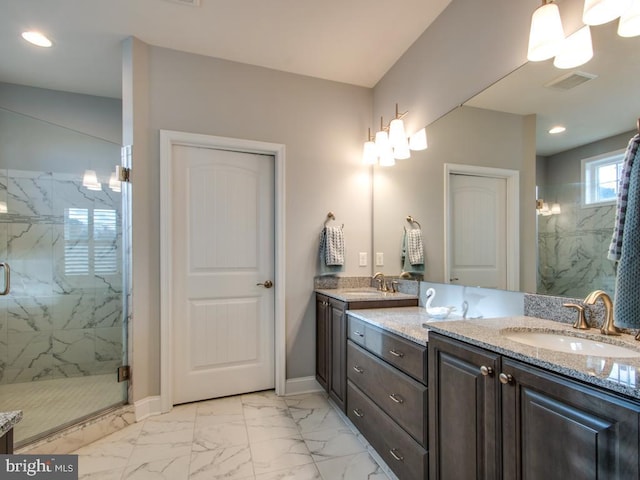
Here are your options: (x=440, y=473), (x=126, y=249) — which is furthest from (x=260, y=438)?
(x=126, y=249)

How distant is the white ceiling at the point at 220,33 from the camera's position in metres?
2.00

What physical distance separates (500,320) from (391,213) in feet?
4.56

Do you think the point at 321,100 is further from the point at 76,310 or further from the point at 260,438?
the point at 76,310

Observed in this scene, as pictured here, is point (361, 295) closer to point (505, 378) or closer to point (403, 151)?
point (403, 151)

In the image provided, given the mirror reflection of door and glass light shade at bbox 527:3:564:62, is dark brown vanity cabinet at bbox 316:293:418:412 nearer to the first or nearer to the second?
the mirror reflection of door

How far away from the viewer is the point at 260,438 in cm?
200

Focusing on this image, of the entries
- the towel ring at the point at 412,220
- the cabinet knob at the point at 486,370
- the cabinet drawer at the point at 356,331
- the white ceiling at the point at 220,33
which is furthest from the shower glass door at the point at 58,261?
the cabinet knob at the point at 486,370

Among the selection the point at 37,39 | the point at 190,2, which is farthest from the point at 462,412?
the point at 37,39

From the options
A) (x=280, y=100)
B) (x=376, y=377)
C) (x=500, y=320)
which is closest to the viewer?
(x=500, y=320)

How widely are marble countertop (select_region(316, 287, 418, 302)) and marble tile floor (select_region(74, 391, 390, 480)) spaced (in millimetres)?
868

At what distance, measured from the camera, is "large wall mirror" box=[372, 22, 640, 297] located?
48.6 inches

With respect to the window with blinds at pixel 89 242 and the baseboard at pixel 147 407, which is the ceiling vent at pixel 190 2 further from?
the baseboard at pixel 147 407

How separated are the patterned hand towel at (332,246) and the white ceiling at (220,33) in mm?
1394

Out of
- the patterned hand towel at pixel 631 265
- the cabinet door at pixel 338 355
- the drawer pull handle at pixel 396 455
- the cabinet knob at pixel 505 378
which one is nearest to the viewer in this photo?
the patterned hand towel at pixel 631 265
